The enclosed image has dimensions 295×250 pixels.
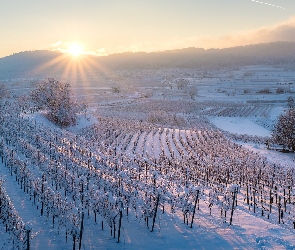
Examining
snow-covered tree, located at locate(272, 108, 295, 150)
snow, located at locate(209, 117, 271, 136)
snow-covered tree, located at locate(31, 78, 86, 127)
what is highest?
snow-covered tree, located at locate(31, 78, 86, 127)

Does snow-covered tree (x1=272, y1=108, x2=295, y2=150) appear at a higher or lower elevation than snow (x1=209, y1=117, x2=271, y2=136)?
higher

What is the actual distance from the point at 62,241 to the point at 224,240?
223 inches

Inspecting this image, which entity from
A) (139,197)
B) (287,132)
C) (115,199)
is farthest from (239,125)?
(115,199)

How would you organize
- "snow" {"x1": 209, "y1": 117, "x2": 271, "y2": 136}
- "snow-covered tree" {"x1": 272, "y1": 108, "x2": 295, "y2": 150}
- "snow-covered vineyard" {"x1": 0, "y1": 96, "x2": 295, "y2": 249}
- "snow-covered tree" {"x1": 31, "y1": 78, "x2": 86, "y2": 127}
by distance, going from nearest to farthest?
1. "snow-covered vineyard" {"x1": 0, "y1": 96, "x2": 295, "y2": 249}
2. "snow-covered tree" {"x1": 272, "y1": 108, "x2": 295, "y2": 150}
3. "snow-covered tree" {"x1": 31, "y1": 78, "x2": 86, "y2": 127}
4. "snow" {"x1": 209, "y1": 117, "x2": 271, "y2": 136}

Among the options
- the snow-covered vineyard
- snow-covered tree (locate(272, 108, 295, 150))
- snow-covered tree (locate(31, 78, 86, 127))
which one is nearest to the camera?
the snow-covered vineyard

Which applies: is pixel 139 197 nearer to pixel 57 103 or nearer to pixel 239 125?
pixel 57 103

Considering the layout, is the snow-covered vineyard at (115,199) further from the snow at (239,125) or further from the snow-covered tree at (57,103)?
the snow at (239,125)

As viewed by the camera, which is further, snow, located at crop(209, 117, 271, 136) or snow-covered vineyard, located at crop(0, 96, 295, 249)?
snow, located at crop(209, 117, 271, 136)

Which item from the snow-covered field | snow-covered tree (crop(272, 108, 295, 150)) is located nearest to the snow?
snow-covered tree (crop(272, 108, 295, 150))

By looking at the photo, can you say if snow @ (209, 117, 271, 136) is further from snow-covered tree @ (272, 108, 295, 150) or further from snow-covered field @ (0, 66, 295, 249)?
snow-covered field @ (0, 66, 295, 249)

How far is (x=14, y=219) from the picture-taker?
10773 millimetres

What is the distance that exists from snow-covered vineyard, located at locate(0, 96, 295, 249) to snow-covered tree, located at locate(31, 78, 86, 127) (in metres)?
14.9

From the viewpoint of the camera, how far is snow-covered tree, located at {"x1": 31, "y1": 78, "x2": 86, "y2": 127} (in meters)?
39.4

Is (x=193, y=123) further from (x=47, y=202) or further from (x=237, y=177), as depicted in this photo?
(x=47, y=202)
